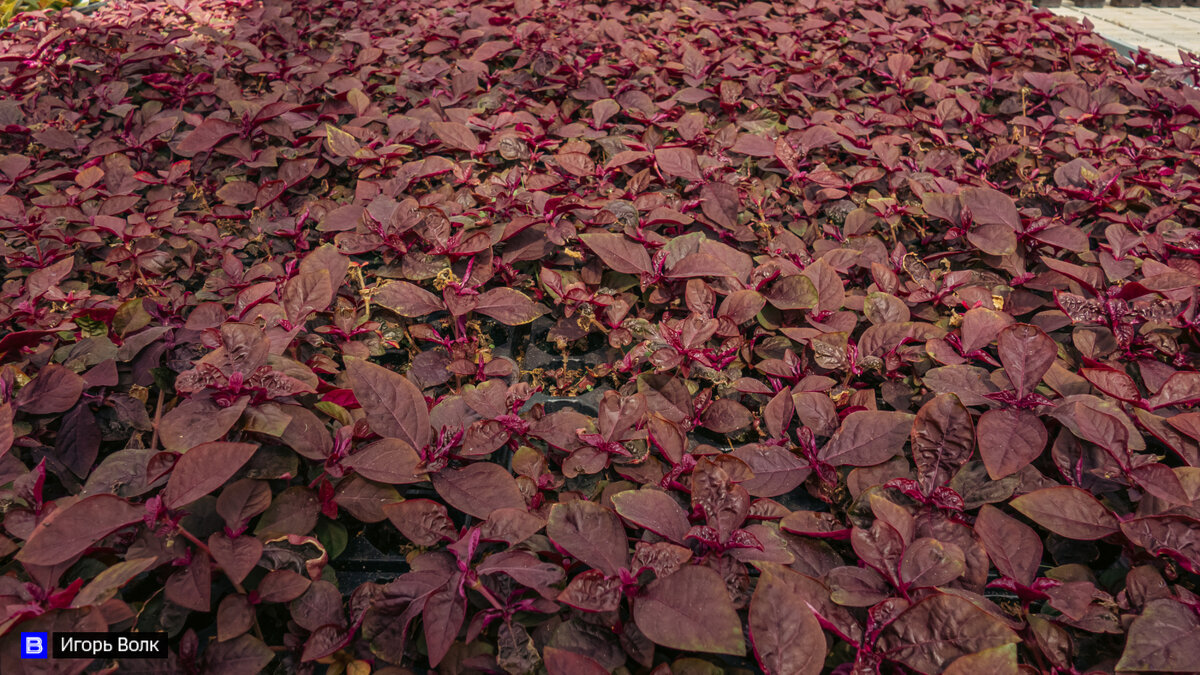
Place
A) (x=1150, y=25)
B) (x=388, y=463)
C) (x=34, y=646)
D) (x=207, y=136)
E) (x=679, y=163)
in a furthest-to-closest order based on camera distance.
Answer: (x=1150, y=25), (x=207, y=136), (x=679, y=163), (x=388, y=463), (x=34, y=646)

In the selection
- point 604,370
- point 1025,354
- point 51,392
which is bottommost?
point 604,370

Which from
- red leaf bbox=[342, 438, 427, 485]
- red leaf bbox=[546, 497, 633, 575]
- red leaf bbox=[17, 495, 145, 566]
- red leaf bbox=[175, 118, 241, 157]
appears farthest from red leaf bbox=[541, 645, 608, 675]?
red leaf bbox=[175, 118, 241, 157]

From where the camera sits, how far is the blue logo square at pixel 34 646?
0.84 m

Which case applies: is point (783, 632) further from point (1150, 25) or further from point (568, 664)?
point (1150, 25)

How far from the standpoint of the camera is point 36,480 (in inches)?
40.6

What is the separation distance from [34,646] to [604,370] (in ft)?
3.46

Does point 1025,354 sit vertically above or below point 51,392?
above

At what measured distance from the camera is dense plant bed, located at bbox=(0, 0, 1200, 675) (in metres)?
0.93

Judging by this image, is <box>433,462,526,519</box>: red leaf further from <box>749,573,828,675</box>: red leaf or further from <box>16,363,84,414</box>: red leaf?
<box>16,363,84,414</box>: red leaf

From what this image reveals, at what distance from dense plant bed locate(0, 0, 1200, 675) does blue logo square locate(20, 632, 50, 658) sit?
2cm

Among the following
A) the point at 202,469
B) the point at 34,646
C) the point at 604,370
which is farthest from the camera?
the point at 604,370

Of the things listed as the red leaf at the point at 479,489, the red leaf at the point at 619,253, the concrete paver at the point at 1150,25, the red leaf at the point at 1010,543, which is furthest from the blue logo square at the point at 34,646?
the concrete paver at the point at 1150,25

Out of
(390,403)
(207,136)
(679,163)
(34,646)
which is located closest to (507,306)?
(390,403)

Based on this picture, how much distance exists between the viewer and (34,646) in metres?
0.84
